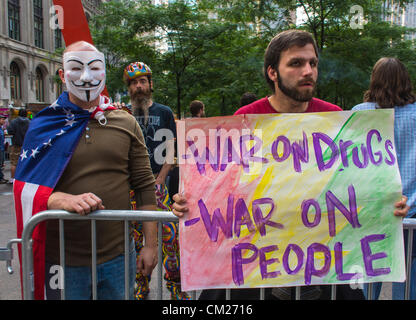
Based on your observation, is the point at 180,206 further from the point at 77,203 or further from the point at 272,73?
the point at 272,73

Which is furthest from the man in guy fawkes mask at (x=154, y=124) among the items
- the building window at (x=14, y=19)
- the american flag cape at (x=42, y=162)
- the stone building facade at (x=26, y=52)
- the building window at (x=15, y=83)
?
the building window at (x=14, y=19)

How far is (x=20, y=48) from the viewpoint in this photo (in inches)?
1553

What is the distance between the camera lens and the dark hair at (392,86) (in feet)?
8.68

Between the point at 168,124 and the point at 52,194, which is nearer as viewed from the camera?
the point at 52,194

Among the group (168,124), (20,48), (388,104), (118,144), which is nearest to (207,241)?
(118,144)

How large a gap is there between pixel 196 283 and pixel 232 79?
31.8 feet

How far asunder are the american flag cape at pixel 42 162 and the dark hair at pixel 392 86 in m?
1.93

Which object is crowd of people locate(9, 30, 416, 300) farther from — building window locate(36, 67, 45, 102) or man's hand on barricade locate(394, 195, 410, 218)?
building window locate(36, 67, 45, 102)

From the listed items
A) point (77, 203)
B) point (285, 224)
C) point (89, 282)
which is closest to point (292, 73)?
point (285, 224)

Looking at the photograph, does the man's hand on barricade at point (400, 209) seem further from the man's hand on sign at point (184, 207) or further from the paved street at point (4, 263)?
the paved street at point (4, 263)

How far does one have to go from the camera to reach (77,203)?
1.95m

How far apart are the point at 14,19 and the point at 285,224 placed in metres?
44.6

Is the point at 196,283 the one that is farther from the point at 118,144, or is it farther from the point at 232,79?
the point at 232,79

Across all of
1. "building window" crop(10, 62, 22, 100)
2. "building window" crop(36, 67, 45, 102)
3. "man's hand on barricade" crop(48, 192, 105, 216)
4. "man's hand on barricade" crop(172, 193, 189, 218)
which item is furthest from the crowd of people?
"building window" crop(36, 67, 45, 102)
